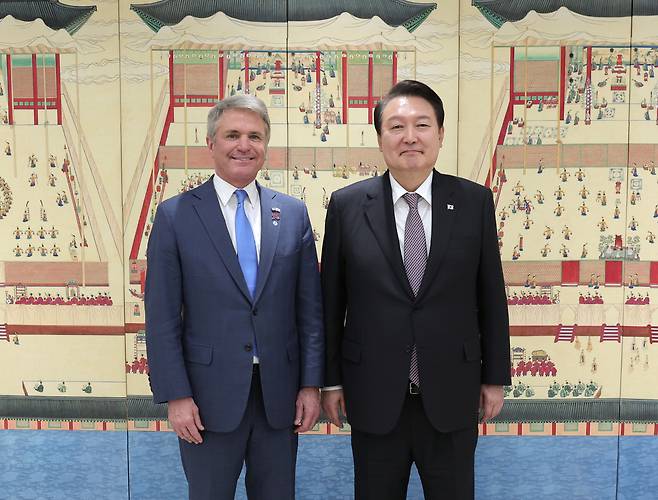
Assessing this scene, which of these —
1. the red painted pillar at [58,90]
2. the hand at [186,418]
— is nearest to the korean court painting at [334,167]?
the red painted pillar at [58,90]

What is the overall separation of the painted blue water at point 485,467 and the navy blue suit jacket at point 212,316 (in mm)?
1080

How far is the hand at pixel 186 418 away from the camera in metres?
1.84

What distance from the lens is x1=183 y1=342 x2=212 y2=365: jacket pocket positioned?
1.84 m

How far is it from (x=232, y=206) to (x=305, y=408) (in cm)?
71

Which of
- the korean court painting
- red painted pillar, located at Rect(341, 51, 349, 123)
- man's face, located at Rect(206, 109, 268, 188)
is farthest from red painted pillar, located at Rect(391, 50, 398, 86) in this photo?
man's face, located at Rect(206, 109, 268, 188)

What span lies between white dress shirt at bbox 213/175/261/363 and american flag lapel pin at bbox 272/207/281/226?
0.17 ft

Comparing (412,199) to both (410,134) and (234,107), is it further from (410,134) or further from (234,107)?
(234,107)

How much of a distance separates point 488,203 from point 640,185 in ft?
4.02

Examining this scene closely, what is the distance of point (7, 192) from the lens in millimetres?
2826

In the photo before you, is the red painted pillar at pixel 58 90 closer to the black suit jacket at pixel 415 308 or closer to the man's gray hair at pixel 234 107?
the man's gray hair at pixel 234 107

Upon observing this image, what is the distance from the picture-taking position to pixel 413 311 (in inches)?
73.4

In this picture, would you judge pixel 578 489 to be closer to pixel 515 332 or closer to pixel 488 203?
pixel 515 332

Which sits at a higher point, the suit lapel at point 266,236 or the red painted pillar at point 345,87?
the red painted pillar at point 345,87

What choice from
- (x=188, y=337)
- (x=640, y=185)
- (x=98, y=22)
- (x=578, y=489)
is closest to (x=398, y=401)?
(x=188, y=337)
